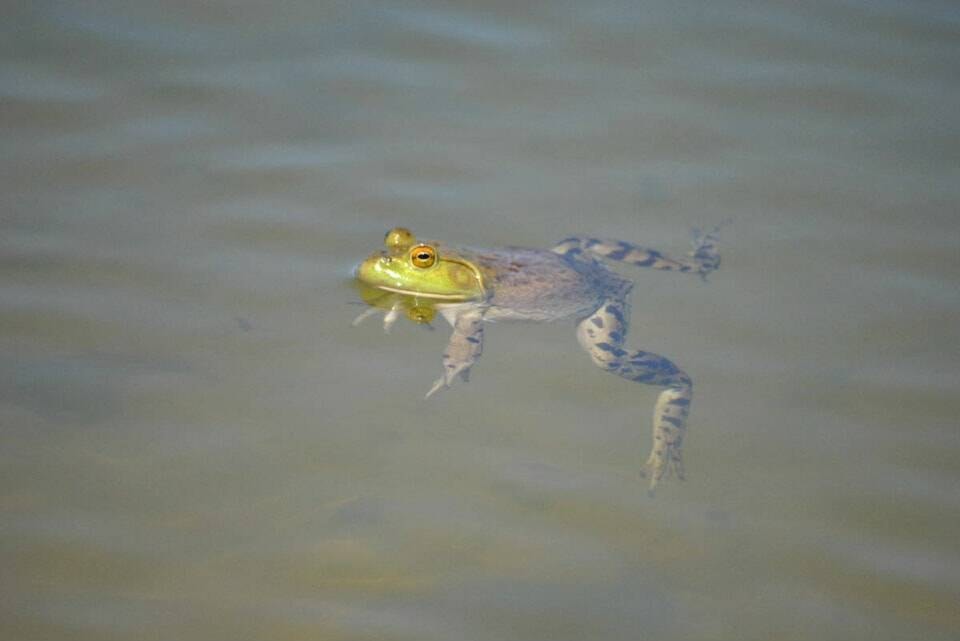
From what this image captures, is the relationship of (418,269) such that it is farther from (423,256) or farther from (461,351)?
(461,351)

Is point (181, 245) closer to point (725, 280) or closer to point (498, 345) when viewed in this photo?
point (498, 345)

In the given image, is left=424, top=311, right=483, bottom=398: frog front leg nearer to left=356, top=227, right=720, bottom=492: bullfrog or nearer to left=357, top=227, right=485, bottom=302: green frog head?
left=356, top=227, right=720, bottom=492: bullfrog

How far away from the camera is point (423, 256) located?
5195 mm

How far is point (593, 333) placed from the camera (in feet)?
16.7

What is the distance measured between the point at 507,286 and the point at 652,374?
0.92 metres

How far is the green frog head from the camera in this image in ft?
17.1

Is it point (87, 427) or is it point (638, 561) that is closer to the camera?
point (638, 561)

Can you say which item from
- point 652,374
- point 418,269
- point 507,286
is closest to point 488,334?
point 507,286

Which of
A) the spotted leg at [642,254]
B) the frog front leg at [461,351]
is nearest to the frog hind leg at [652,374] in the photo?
the spotted leg at [642,254]

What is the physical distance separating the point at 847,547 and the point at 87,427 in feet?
10.4

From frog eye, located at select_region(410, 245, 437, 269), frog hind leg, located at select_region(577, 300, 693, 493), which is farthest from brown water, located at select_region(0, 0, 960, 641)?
frog eye, located at select_region(410, 245, 437, 269)

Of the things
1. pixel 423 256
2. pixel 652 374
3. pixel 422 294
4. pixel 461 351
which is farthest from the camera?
pixel 422 294

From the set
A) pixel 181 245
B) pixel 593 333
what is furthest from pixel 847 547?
pixel 181 245

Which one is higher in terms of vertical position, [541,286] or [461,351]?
[541,286]
